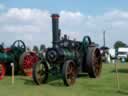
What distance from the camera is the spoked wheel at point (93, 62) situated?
667 inches

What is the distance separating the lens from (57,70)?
50.3 feet

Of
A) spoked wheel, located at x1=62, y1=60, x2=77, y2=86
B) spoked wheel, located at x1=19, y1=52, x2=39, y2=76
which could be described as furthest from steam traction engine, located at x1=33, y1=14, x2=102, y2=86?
spoked wheel, located at x1=19, y1=52, x2=39, y2=76

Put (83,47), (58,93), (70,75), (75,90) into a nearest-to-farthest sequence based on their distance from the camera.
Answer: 1. (58,93)
2. (75,90)
3. (70,75)
4. (83,47)

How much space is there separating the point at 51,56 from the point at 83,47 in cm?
260

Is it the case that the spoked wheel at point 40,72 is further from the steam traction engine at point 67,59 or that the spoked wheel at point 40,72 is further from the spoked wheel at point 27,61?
the spoked wheel at point 27,61

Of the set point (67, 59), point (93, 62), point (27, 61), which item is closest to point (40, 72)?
point (67, 59)

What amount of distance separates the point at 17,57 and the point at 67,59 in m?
5.09

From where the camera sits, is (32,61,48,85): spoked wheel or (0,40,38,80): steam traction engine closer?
(32,61,48,85): spoked wheel

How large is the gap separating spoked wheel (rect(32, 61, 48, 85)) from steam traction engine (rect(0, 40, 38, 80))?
3.94 metres

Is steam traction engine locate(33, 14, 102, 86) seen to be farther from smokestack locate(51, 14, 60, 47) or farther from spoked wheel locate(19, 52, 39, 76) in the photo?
spoked wheel locate(19, 52, 39, 76)

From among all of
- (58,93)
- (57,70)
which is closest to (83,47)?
(57,70)

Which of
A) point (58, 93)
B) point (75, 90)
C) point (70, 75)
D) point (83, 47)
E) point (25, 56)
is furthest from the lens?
point (25, 56)

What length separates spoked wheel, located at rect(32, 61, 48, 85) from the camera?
1460 cm

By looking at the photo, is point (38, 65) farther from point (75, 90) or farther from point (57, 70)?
point (75, 90)
